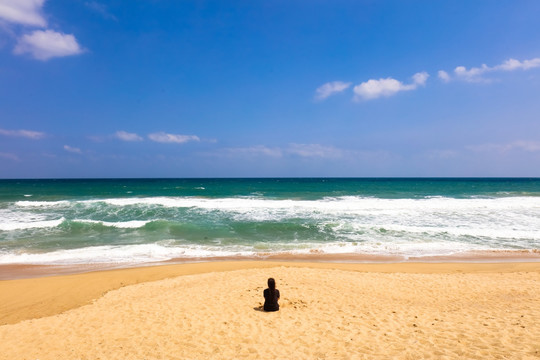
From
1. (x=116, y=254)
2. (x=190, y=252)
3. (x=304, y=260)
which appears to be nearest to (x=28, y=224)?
(x=116, y=254)

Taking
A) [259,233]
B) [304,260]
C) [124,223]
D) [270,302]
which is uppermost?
[270,302]

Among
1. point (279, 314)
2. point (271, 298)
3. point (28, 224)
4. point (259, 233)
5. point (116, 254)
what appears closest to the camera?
point (279, 314)

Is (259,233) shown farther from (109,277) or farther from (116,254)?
(109,277)

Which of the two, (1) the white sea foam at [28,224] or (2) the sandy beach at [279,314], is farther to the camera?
(1) the white sea foam at [28,224]

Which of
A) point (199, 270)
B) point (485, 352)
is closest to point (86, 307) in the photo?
point (199, 270)

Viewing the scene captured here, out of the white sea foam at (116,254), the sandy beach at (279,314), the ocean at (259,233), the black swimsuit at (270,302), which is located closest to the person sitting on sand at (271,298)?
the black swimsuit at (270,302)

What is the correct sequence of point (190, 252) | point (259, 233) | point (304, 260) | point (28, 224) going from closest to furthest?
point (304, 260) → point (190, 252) → point (259, 233) → point (28, 224)

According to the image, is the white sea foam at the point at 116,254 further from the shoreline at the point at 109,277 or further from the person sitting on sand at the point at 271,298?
the person sitting on sand at the point at 271,298

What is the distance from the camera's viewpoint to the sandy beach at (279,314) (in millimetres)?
4957

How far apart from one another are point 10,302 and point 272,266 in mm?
8063

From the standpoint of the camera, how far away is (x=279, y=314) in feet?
21.5

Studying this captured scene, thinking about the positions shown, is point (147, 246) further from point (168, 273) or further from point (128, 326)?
point (128, 326)

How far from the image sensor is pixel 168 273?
10.4m

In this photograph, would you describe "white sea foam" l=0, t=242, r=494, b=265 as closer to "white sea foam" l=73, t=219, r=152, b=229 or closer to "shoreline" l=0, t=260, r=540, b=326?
"shoreline" l=0, t=260, r=540, b=326
